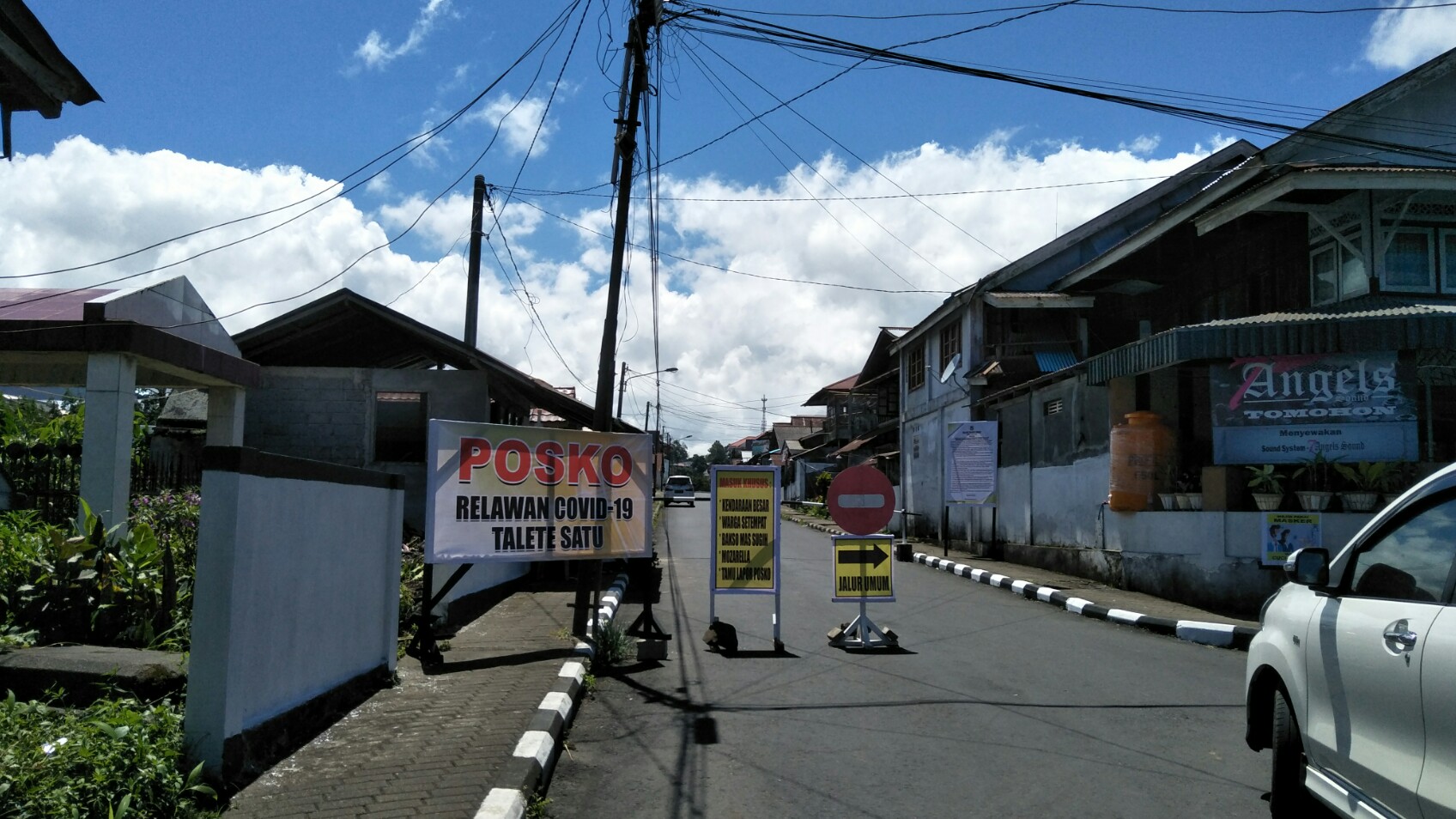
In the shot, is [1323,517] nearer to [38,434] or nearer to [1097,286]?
[1097,286]

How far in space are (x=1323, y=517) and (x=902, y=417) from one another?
21.8 metres

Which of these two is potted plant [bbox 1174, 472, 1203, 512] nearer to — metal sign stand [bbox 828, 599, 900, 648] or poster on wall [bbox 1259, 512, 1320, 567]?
poster on wall [bbox 1259, 512, 1320, 567]

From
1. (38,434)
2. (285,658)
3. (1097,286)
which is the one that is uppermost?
(1097,286)

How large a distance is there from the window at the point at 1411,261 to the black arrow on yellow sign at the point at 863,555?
32.6 ft

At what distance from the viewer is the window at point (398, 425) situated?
16703 millimetres

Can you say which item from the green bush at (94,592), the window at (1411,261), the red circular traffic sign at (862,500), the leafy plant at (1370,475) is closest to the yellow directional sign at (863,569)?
the red circular traffic sign at (862,500)

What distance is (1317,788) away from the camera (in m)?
4.43

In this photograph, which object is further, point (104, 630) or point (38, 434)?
point (38, 434)

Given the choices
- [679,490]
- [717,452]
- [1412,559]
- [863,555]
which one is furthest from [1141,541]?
[717,452]

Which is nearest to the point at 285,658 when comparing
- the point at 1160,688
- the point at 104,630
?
the point at 104,630

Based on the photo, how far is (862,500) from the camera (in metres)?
10.8

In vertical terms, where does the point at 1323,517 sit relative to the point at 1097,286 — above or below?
below

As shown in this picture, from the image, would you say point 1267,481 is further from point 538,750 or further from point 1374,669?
point 538,750

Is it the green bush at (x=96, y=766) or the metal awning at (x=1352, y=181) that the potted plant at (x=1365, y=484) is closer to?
the metal awning at (x=1352, y=181)
